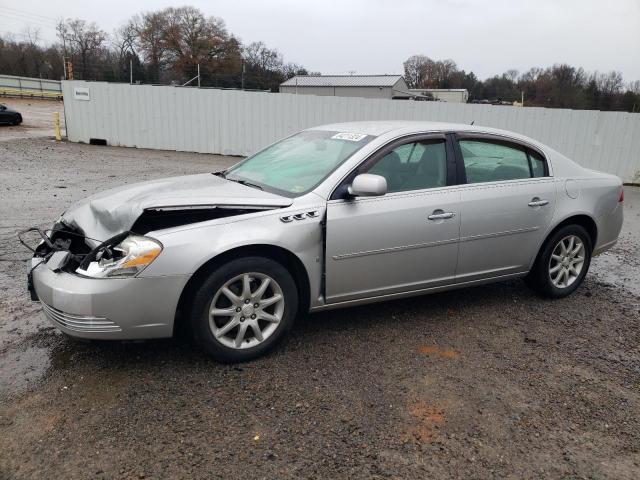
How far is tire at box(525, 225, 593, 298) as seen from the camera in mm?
4793

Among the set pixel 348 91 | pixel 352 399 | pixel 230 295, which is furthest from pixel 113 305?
pixel 348 91

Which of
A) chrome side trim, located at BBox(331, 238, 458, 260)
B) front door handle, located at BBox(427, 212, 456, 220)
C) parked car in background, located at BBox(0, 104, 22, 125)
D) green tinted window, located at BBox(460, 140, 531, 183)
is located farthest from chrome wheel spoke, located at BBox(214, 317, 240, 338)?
parked car in background, located at BBox(0, 104, 22, 125)

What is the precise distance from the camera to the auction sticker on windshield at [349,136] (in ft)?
13.8

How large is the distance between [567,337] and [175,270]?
3077mm

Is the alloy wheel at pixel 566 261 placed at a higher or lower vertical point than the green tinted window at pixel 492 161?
lower

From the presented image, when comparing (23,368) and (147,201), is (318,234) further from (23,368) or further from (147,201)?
(23,368)

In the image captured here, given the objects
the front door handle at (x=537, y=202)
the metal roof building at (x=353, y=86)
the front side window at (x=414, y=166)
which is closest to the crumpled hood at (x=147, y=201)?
the front side window at (x=414, y=166)

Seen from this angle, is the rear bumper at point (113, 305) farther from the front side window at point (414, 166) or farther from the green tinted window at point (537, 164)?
the green tinted window at point (537, 164)

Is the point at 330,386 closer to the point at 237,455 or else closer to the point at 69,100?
the point at 237,455

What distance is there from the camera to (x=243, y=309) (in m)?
3.44

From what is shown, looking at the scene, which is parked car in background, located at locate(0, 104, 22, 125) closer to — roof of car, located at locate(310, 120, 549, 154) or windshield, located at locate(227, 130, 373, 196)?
windshield, located at locate(227, 130, 373, 196)

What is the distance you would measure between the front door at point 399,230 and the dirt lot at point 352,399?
46 centimetres

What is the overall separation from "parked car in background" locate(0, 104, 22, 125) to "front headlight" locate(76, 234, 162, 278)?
28.8 m

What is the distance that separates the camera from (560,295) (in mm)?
4965
